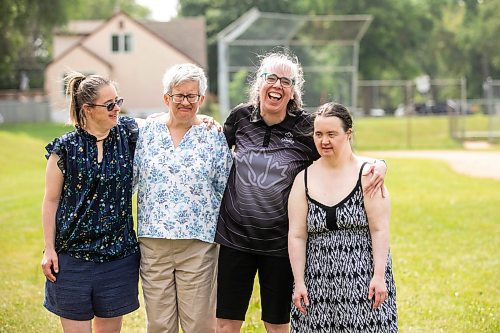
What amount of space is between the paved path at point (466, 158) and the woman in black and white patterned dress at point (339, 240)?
1457 cm

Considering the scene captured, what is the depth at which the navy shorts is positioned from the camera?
4.52m

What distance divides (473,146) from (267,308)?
2633cm

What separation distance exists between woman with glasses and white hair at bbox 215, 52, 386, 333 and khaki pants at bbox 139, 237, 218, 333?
90 mm

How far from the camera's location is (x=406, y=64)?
60000 millimetres

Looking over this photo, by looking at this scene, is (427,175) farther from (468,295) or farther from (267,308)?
(267,308)

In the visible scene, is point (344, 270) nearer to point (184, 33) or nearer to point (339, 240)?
point (339, 240)

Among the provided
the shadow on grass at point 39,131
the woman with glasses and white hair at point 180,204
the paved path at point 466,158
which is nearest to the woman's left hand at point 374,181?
the woman with glasses and white hair at point 180,204

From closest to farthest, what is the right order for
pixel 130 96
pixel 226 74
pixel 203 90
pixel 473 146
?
pixel 203 90, pixel 226 74, pixel 473 146, pixel 130 96

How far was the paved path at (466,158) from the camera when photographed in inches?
763

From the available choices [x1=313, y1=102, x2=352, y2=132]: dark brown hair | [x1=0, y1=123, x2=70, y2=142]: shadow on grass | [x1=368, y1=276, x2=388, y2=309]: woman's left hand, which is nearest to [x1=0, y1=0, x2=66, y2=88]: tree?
[x1=0, y1=123, x2=70, y2=142]: shadow on grass

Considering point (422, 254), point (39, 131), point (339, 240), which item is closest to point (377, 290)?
point (339, 240)

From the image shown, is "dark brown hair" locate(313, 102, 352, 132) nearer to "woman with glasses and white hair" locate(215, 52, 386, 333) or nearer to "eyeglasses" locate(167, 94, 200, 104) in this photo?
"woman with glasses and white hair" locate(215, 52, 386, 333)

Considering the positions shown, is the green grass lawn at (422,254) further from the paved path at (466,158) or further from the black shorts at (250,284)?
the black shorts at (250,284)

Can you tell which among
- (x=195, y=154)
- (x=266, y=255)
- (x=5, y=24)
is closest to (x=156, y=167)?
(x=195, y=154)
